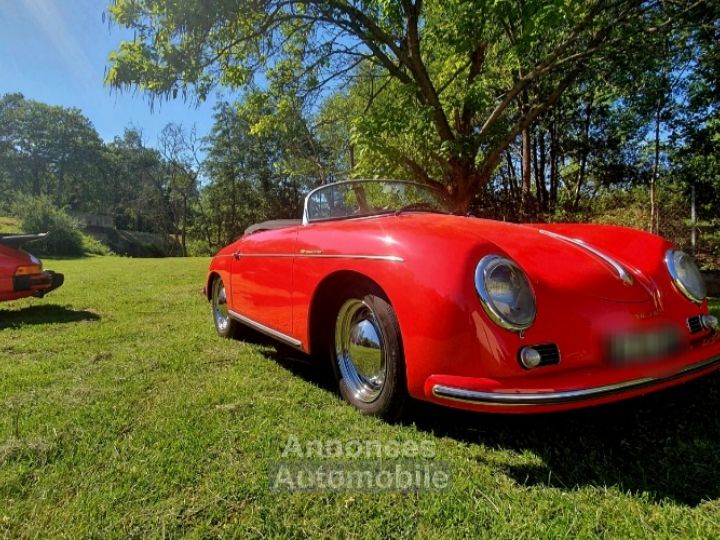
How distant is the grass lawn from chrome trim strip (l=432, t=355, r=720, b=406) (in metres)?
0.31

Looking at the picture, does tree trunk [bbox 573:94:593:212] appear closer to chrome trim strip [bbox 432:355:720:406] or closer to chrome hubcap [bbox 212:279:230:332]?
chrome hubcap [bbox 212:279:230:332]

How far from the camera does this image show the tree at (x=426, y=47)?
5570 mm

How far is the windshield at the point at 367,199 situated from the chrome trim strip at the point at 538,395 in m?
1.65

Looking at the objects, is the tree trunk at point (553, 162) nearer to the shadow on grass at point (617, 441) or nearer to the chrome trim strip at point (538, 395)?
the shadow on grass at point (617, 441)

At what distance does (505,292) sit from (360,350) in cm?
88

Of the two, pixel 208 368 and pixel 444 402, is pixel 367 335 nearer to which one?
pixel 444 402

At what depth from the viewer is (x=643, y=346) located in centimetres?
189

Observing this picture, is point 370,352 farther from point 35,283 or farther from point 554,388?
point 35,283

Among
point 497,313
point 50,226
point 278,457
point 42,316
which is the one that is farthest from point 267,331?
point 50,226

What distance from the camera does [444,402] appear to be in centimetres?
183

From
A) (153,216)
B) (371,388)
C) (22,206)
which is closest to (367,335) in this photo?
(371,388)

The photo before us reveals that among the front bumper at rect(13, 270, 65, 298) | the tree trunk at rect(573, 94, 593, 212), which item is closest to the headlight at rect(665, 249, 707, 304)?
the front bumper at rect(13, 270, 65, 298)

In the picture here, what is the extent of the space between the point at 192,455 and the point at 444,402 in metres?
1.13

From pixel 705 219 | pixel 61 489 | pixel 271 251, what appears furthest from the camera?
pixel 705 219
